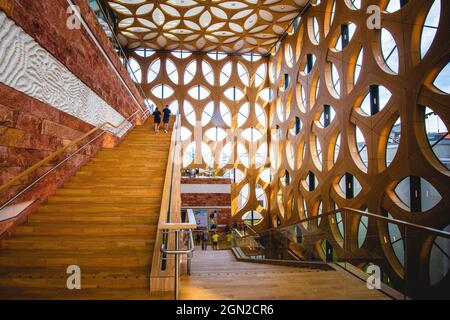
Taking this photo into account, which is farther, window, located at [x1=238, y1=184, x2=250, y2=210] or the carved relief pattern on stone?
window, located at [x1=238, y1=184, x2=250, y2=210]

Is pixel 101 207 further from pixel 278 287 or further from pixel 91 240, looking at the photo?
pixel 278 287

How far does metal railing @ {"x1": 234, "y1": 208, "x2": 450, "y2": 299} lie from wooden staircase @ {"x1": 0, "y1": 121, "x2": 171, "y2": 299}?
283cm

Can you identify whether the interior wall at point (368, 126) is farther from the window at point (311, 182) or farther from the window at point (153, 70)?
the window at point (153, 70)

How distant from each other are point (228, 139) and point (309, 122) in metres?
7.83

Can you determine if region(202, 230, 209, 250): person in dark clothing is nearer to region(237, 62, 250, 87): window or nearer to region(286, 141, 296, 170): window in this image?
region(286, 141, 296, 170): window

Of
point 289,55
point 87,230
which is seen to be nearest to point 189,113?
point 289,55

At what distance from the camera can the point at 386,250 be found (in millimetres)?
3777

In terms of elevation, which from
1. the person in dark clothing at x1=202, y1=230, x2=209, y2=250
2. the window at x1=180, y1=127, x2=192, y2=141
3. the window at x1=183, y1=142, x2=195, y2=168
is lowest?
the person in dark clothing at x1=202, y1=230, x2=209, y2=250

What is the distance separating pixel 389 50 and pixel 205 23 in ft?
35.6

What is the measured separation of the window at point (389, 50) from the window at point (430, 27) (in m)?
0.92

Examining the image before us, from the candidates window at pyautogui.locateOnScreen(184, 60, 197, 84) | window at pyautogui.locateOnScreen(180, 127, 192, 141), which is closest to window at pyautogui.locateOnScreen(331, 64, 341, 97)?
window at pyautogui.locateOnScreen(180, 127, 192, 141)

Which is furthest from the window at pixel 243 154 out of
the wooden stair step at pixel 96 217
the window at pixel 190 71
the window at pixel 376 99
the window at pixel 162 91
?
the wooden stair step at pixel 96 217

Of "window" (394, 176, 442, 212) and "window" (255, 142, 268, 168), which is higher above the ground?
"window" (255, 142, 268, 168)

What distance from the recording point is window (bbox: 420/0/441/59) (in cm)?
665
